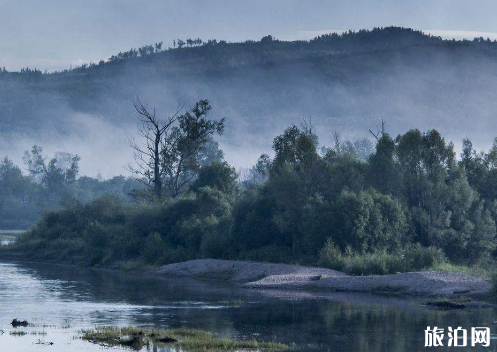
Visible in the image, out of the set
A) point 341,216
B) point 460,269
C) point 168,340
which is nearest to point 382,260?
point 460,269

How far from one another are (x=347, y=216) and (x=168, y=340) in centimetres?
3051

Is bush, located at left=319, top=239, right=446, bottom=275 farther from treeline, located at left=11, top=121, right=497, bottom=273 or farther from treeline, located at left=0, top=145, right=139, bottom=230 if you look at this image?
treeline, located at left=0, top=145, right=139, bottom=230

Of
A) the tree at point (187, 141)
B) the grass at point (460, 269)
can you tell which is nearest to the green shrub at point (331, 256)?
the grass at point (460, 269)

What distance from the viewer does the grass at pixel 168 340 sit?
109ft

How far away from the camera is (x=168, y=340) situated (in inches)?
1363

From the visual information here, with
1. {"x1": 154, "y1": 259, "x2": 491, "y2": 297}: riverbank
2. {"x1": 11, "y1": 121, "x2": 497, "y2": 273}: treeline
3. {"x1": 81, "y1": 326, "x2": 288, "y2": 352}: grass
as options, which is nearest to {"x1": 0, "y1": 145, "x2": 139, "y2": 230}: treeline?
{"x1": 11, "y1": 121, "x2": 497, "y2": 273}: treeline

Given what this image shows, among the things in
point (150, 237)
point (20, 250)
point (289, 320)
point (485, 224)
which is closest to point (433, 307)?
point (289, 320)

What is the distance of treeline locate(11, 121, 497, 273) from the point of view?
63.6 metres

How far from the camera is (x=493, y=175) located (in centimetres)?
7369

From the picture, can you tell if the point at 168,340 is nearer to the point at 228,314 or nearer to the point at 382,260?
the point at 228,314

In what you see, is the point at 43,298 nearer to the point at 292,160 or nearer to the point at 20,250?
the point at 292,160

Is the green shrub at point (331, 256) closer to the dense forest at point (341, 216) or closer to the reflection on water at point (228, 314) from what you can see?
the dense forest at point (341, 216)

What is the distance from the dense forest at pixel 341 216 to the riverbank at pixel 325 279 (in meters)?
2.57

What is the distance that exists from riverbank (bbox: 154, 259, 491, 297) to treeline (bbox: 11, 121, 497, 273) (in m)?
2.55
